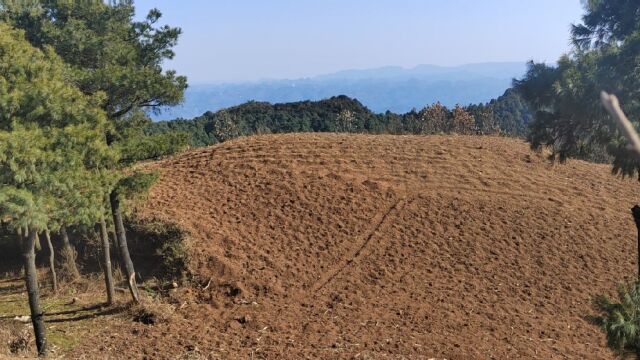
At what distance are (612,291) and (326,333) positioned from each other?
5.38 metres

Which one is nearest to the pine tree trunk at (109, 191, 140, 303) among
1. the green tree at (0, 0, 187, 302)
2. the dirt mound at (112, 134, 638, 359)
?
the green tree at (0, 0, 187, 302)

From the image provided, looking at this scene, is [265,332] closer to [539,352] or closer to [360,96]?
[539,352]

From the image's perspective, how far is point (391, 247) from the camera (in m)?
10.8

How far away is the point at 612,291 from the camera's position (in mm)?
9594

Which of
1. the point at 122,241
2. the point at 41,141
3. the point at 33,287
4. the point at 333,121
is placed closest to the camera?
the point at 41,141

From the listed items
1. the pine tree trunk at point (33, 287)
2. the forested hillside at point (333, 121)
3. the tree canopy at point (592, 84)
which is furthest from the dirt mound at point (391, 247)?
the forested hillside at point (333, 121)

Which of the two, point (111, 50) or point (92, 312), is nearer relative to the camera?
point (111, 50)

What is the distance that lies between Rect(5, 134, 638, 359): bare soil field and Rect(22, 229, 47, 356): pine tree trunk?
0.61 m

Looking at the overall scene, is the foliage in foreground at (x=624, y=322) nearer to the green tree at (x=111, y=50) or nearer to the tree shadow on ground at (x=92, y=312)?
the green tree at (x=111, y=50)

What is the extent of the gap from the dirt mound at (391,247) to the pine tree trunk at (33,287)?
153cm

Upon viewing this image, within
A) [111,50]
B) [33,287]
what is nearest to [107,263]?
[33,287]

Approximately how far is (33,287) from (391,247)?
6510mm

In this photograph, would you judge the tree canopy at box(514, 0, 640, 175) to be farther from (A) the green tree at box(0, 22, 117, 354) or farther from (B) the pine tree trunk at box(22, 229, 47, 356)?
(B) the pine tree trunk at box(22, 229, 47, 356)

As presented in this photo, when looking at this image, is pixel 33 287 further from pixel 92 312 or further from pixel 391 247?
pixel 391 247
